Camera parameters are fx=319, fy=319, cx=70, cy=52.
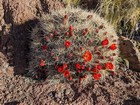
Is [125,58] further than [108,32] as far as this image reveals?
Yes

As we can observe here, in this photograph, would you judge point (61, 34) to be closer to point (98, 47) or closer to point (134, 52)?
point (98, 47)

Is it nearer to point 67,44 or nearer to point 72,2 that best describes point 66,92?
point 67,44

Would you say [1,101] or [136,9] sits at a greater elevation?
[136,9]

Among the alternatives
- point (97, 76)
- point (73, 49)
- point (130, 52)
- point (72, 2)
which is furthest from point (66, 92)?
point (72, 2)

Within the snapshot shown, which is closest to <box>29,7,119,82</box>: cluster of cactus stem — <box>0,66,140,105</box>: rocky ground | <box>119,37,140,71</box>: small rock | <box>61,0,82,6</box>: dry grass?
<box>0,66,140,105</box>: rocky ground

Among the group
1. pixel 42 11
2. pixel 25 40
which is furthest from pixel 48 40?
pixel 42 11

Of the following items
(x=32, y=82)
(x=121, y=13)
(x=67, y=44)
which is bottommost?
(x=32, y=82)
